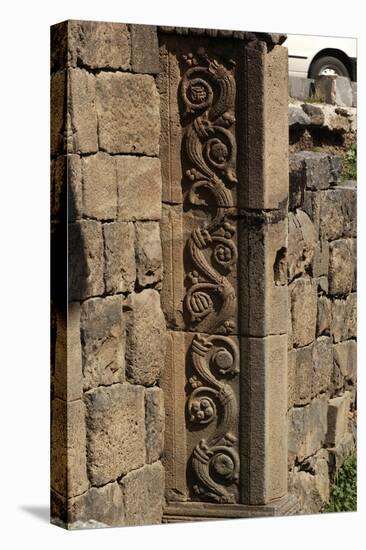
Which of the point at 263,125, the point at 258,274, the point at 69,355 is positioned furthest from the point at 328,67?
the point at 69,355

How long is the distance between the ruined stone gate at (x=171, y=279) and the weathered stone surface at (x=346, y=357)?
3.60 ft

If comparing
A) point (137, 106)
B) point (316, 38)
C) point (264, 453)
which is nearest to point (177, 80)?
point (137, 106)

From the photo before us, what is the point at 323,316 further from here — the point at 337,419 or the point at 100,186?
the point at 100,186

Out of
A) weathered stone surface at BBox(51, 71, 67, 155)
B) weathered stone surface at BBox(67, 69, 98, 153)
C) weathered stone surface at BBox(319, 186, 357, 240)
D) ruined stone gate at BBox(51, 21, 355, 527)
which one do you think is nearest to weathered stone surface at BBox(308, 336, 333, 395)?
weathered stone surface at BBox(319, 186, 357, 240)

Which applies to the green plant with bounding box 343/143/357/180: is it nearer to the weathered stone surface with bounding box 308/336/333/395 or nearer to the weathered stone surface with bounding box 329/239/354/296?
the weathered stone surface with bounding box 329/239/354/296

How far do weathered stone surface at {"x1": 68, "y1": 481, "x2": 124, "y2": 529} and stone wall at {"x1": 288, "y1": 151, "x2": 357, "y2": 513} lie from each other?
1.42 m

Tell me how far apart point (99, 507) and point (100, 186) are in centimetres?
197

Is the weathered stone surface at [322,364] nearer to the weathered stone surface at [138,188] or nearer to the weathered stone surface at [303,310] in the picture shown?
the weathered stone surface at [303,310]

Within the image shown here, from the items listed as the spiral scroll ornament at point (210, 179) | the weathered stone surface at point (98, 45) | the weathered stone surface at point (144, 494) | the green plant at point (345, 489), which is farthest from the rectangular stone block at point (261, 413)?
the weathered stone surface at point (98, 45)

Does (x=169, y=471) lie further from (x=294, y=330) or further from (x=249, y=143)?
(x=249, y=143)

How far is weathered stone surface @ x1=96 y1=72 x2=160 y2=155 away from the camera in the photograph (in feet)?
33.0

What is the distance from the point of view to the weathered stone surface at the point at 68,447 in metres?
9.91

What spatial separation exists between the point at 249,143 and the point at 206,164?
308 millimetres

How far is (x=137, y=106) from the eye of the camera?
10.3 meters
